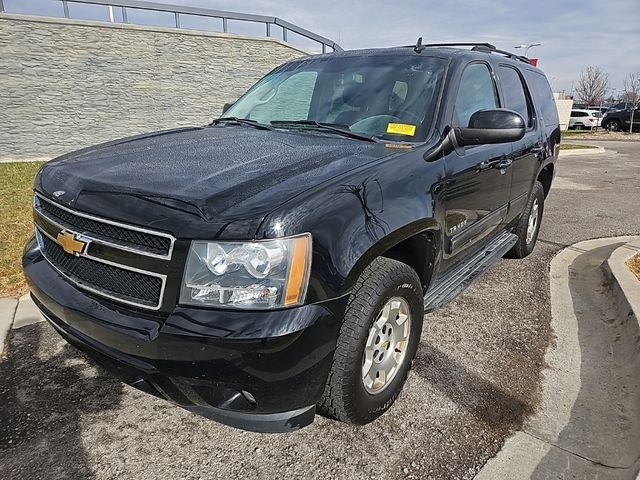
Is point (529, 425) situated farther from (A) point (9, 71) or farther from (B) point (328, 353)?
(A) point (9, 71)

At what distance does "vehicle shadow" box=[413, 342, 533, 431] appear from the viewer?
2484 millimetres

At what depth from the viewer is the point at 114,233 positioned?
6.34 ft

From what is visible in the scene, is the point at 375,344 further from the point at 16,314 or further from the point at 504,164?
the point at 16,314

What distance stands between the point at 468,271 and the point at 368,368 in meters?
1.43

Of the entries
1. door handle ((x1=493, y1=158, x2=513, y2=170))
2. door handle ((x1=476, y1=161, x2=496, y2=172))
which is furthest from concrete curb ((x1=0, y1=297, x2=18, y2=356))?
door handle ((x1=493, y1=158, x2=513, y2=170))

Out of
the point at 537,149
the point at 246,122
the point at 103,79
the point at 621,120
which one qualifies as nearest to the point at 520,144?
the point at 537,149

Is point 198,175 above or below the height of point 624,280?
above

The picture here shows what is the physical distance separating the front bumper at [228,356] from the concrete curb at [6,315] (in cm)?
169

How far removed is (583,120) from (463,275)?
123 feet

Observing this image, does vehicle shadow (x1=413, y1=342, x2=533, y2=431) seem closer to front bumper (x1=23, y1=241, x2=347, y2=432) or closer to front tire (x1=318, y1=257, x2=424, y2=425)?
front tire (x1=318, y1=257, x2=424, y2=425)

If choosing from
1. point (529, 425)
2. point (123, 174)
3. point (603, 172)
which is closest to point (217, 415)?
point (123, 174)

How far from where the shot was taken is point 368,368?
7.45ft

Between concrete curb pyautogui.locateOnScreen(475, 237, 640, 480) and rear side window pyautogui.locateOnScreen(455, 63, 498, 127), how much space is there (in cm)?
168

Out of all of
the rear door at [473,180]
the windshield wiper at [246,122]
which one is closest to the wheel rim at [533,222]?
the rear door at [473,180]
